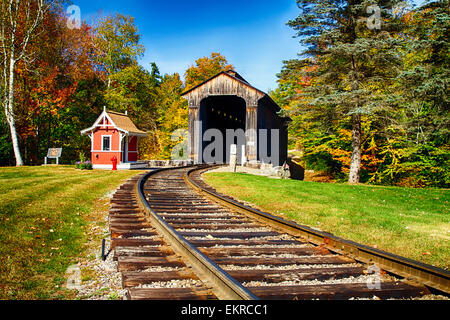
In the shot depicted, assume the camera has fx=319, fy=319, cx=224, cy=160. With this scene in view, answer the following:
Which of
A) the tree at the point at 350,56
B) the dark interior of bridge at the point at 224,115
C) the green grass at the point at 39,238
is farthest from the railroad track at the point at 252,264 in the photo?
the dark interior of bridge at the point at 224,115

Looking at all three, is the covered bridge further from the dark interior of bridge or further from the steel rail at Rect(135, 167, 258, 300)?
the steel rail at Rect(135, 167, 258, 300)

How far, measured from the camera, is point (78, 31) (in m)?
41.1

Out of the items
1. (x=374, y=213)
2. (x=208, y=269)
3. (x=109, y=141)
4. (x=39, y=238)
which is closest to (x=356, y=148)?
(x=374, y=213)

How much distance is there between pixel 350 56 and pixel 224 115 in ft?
61.0

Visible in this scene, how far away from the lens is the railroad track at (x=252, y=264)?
3.19 m

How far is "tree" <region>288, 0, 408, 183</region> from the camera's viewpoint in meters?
17.1

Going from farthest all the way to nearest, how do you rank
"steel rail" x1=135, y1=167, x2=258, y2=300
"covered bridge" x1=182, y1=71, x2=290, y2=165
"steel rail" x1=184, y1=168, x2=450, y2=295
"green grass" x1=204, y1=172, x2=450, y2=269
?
"covered bridge" x1=182, y1=71, x2=290, y2=165, "green grass" x1=204, y1=172, x2=450, y2=269, "steel rail" x1=184, y1=168, x2=450, y2=295, "steel rail" x1=135, y1=167, x2=258, y2=300

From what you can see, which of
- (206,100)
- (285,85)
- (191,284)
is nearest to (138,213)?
(191,284)

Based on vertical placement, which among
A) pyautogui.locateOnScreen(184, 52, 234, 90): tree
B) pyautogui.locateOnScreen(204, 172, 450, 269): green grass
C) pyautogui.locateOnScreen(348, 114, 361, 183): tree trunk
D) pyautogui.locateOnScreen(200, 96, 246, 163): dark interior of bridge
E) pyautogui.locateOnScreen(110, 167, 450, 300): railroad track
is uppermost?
pyautogui.locateOnScreen(184, 52, 234, 90): tree

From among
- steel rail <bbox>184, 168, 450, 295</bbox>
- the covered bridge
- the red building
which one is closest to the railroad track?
steel rail <bbox>184, 168, 450, 295</bbox>

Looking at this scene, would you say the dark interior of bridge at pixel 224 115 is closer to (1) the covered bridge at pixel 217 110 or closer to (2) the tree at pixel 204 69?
(1) the covered bridge at pixel 217 110

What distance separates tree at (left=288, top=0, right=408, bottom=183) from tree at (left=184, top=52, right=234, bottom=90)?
108 ft

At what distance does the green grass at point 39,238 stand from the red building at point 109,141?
44.0 ft

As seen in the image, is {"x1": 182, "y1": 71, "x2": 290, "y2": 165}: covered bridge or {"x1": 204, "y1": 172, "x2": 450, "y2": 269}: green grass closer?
{"x1": 204, "y1": 172, "x2": 450, "y2": 269}: green grass
